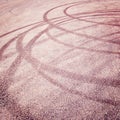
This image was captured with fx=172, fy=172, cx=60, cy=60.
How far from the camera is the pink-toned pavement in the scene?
3.02 meters

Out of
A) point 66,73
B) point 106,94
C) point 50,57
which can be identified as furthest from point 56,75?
point 106,94

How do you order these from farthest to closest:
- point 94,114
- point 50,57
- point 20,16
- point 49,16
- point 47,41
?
point 20,16 → point 49,16 → point 47,41 → point 50,57 → point 94,114

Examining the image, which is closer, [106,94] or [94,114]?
[94,114]

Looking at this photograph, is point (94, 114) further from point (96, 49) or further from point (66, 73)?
point (96, 49)

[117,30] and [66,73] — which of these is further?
[117,30]

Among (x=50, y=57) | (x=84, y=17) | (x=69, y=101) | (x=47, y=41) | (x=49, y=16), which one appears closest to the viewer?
(x=69, y=101)

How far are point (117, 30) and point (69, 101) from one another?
3544mm

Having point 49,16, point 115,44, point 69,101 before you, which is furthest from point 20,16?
point 69,101

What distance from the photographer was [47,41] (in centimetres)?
545

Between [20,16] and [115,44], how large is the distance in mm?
5370

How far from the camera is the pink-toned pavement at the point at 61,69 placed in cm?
302

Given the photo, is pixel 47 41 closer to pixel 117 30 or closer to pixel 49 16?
pixel 117 30

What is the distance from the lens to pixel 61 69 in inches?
160

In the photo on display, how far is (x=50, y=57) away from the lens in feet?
15.1
